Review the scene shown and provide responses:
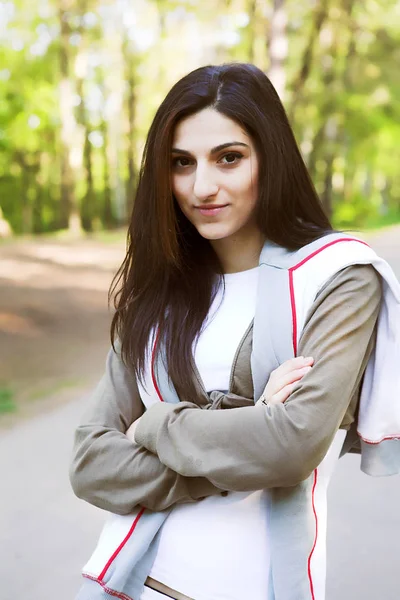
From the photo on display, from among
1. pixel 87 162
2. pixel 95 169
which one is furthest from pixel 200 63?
pixel 95 169

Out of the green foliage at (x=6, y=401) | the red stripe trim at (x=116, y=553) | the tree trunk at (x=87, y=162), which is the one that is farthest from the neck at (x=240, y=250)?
the tree trunk at (x=87, y=162)

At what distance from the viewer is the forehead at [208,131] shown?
181 cm

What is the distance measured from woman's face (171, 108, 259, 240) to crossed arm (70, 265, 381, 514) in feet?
1.01

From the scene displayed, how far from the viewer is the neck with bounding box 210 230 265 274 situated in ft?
6.46

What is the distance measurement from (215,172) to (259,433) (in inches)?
24.0

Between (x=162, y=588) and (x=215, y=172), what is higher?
(x=215, y=172)

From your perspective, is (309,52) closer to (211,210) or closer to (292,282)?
(211,210)

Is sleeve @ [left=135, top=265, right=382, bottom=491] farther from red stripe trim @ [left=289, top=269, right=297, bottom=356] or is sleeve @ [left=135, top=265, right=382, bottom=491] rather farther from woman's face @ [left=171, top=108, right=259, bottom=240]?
woman's face @ [left=171, top=108, right=259, bottom=240]

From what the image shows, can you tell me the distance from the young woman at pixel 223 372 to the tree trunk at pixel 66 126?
20.6m

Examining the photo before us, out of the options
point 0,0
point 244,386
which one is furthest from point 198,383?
point 0,0

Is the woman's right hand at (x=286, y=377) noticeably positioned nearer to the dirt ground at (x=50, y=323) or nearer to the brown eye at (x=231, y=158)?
the brown eye at (x=231, y=158)

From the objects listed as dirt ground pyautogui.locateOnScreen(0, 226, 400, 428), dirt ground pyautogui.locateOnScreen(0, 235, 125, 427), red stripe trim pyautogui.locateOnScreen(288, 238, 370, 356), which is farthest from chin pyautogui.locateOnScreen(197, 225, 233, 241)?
dirt ground pyautogui.locateOnScreen(0, 235, 125, 427)

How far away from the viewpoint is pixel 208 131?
182 centimetres

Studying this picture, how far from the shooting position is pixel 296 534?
1.69 meters
